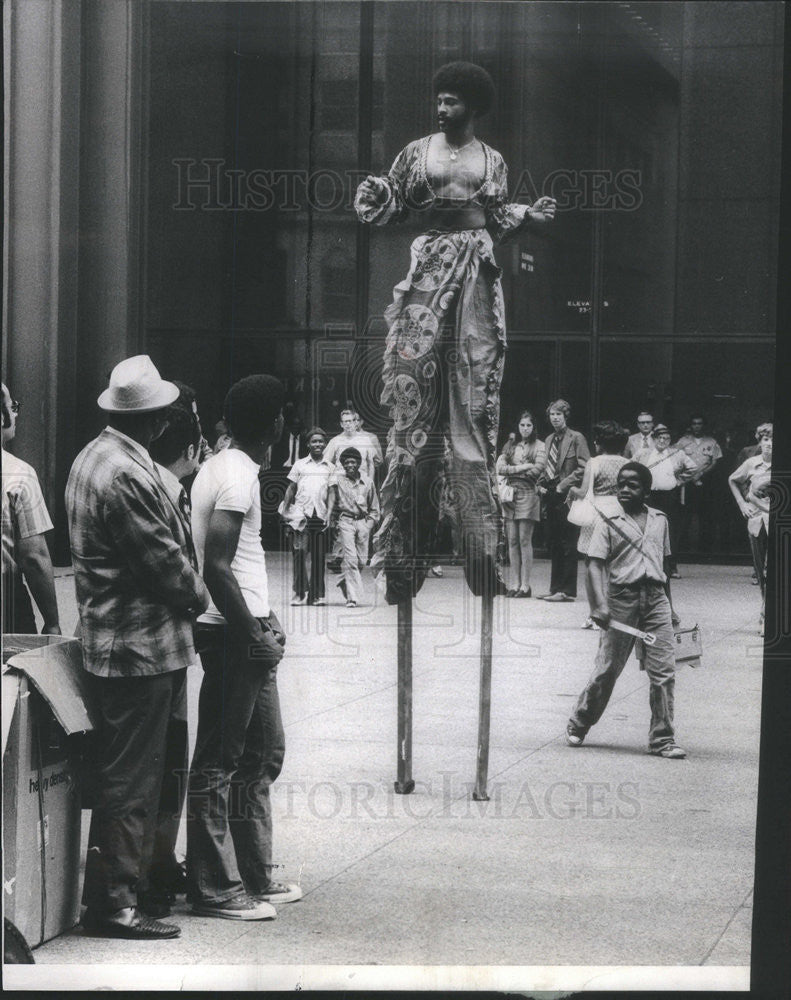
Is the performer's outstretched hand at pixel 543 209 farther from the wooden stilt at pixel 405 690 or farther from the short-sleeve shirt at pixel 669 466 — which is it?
the wooden stilt at pixel 405 690

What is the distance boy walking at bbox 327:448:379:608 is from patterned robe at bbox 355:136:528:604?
72mm

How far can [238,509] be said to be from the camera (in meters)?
4.54

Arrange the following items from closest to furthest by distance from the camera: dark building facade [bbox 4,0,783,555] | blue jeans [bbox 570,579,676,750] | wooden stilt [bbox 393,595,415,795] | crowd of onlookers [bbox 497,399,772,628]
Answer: dark building facade [bbox 4,0,783,555], crowd of onlookers [bbox 497,399,772,628], wooden stilt [bbox 393,595,415,795], blue jeans [bbox 570,579,676,750]

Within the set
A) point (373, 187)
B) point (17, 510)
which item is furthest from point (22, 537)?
point (373, 187)

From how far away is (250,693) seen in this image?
4.61 metres

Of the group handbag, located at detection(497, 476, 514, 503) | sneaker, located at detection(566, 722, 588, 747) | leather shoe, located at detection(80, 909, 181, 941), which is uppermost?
handbag, located at detection(497, 476, 514, 503)

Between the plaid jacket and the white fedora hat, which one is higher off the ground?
the white fedora hat

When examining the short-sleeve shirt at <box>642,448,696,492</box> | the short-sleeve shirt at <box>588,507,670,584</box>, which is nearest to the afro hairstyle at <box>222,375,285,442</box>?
the short-sleeve shirt at <box>642,448,696,492</box>

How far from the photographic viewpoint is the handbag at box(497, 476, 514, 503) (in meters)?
5.14

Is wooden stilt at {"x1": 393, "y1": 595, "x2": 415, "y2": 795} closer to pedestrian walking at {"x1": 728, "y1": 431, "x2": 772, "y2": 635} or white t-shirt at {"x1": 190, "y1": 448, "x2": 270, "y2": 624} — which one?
white t-shirt at {"x1": 190, "y1": 448, "x2": 270, "y2": 624}

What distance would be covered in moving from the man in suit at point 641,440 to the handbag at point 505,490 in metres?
0.42

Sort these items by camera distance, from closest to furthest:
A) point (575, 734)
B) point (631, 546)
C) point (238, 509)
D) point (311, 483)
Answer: point (238, 509)
point (311, 483)
point (575, 734)
point (631, 546)

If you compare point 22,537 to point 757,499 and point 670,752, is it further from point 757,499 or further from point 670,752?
point 670,752

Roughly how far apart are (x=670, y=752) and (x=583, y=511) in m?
0.94
